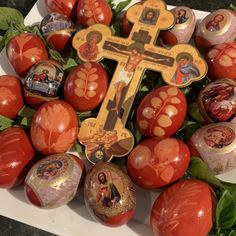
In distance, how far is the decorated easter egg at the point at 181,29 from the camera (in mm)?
873

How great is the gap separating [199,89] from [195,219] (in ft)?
0.95

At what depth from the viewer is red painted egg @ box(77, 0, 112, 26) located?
0.92 meters

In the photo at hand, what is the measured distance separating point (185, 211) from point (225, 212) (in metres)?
0.07

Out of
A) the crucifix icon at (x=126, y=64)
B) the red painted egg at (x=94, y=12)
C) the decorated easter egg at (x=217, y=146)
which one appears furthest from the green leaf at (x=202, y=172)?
the red painted egg at (x=94, y=12)

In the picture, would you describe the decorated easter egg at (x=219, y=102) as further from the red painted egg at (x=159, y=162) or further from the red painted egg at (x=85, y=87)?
the red painted egg at (x=85, y=87)

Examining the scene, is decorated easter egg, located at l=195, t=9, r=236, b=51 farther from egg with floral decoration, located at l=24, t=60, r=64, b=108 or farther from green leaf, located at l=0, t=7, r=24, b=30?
green leaf, located at l=0, t=7, r=24, b=30

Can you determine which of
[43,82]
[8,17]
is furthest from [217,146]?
[8,17]

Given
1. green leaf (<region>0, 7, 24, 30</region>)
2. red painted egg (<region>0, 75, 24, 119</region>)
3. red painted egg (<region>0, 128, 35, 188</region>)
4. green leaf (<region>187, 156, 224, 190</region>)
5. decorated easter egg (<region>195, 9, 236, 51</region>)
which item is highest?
decorated easter egg (<region>195, 9, 236, 51</region>)

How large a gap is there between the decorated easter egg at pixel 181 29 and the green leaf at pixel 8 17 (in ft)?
1.13

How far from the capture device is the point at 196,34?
886 millimetres

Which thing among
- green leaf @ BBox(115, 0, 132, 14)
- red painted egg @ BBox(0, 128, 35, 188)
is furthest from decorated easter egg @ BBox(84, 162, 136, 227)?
green leaf @ BBox(115, 0, 132, 14)

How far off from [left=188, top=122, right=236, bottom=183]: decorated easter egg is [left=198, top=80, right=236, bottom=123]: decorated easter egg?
0.07ft

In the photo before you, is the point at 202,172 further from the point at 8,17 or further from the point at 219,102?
the point at 8,17

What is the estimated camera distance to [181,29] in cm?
87
